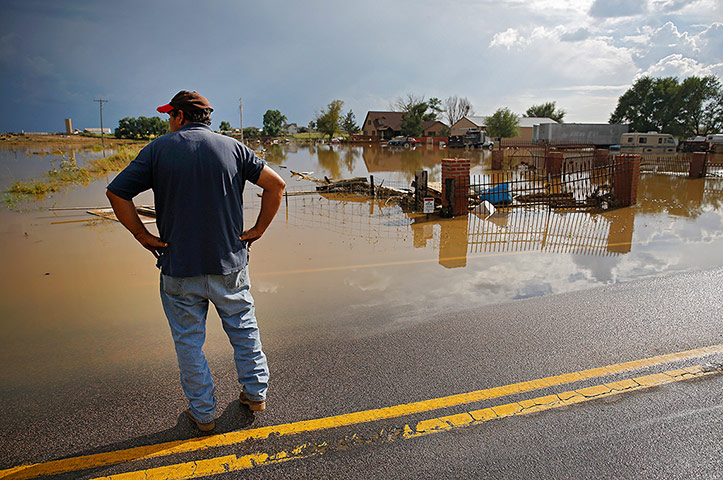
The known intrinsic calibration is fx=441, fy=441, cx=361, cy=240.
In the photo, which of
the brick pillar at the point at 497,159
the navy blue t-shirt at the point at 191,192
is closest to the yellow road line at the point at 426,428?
the navy blue t-shirt at the point at 191,192

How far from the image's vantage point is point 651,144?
37719 millimetres

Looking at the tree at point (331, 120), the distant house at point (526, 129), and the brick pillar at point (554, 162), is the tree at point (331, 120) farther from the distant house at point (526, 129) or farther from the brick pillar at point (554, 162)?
the brick pillar at point (554, 162)

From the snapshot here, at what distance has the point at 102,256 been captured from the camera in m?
7.74

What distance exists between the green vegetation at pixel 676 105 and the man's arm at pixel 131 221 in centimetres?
7292

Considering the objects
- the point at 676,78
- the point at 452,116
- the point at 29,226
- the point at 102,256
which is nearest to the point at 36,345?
the point at 102,256

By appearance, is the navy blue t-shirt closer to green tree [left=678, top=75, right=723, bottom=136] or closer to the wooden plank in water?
the wooden plank in water

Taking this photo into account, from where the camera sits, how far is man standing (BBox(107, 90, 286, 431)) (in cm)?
269

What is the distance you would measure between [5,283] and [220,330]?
13.3 ft

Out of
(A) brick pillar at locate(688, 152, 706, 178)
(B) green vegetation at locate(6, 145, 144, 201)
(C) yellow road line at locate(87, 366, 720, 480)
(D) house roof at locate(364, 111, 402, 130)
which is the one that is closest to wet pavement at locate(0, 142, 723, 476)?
(C) yellow road line at locate(87, 366, 720, 480)

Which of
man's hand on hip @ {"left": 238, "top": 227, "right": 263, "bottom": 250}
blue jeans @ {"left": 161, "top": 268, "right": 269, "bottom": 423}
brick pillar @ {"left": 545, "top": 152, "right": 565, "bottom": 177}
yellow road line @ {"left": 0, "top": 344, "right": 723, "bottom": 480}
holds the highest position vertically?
brick pillar @ {"left": 545, "top": 152, "right": 565, "bottom": 177}

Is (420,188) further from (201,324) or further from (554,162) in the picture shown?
(201,324)

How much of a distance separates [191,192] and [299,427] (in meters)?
1.66

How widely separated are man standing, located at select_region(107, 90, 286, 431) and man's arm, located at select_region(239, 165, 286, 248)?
0.02 metres

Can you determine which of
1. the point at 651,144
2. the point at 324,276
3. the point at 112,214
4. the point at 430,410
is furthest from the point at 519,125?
the point at 430,410
